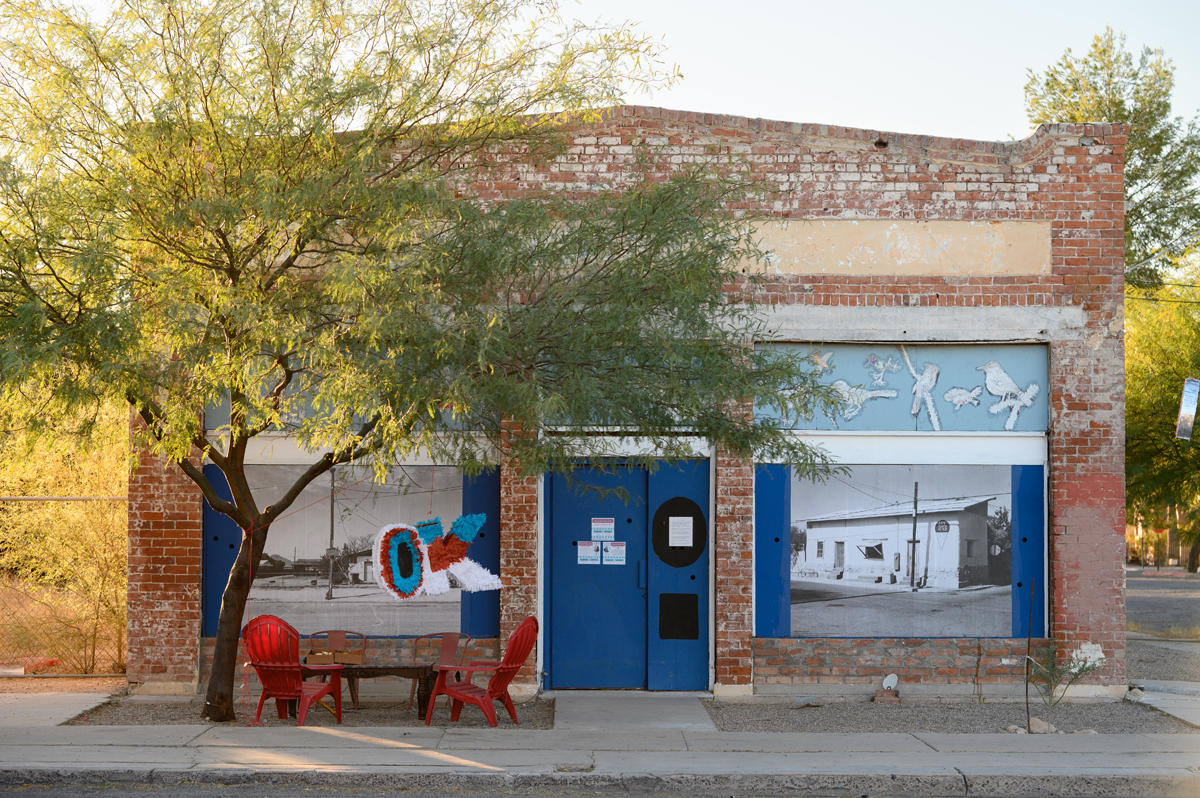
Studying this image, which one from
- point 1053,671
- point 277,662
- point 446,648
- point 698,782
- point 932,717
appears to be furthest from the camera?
point 446,648

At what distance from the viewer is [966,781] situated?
7.13m

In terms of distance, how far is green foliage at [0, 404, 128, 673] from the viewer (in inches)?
437

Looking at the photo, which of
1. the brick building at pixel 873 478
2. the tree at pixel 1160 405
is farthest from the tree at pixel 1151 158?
the brick building at pixel 873 478

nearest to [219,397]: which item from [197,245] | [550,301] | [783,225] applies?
[197,245]

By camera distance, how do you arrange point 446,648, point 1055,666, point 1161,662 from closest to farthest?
point 446,648
point 1055,666
point 1161,662

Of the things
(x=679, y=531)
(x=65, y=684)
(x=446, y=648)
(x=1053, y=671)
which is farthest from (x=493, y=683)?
(x=1053, y=671)

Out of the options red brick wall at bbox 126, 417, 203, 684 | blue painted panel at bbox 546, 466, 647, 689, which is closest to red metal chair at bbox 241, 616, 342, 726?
red brick wall at bbox 126, 417, 203, 684

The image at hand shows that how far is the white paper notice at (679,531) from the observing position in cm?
1045

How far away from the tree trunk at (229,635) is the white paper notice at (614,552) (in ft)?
11.2

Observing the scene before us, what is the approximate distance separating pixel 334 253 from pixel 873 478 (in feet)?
19.1

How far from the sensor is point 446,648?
984 cm

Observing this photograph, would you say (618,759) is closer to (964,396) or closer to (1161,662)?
(964,396)

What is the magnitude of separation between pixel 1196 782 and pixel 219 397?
749 centimetres

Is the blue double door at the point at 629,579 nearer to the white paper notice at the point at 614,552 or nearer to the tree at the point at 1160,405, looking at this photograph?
the white paper notice at the point at 614,552
